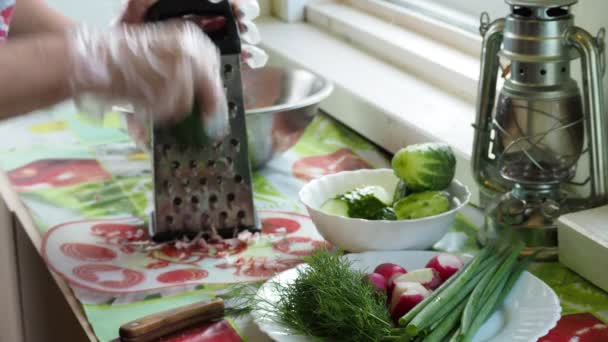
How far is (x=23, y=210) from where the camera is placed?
4.70 ft

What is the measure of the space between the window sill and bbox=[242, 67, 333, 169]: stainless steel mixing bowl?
10 cm

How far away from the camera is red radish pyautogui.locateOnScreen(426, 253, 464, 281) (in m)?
1.02

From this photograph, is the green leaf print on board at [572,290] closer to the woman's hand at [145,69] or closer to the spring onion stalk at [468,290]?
the spring onion stalk at [468,290]

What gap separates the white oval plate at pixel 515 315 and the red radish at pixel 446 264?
7cm

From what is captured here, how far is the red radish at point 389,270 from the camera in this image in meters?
1.01

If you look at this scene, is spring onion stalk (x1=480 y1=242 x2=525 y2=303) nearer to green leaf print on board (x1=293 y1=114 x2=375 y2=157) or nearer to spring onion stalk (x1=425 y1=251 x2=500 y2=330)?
spring onion stalk (x1=425 y1=251 x2=500 y2=330)

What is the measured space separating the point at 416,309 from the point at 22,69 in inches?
17.8

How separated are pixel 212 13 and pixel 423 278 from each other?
0.44 meters

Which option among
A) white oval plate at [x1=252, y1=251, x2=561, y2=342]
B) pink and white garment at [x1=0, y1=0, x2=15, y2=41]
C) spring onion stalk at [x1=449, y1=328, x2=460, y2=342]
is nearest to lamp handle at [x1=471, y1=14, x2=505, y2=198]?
white oval plate at [x1=252, y1=251, x2=561, y2=342]

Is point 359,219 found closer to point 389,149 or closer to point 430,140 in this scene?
point 430,140

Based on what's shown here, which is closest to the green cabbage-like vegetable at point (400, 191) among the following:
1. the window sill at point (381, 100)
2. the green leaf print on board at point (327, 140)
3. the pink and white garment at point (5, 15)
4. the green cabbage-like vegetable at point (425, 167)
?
the green cabbage-like vegetable at point (425, 167)

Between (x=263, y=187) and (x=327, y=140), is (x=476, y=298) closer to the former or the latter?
(x=263, y=187)

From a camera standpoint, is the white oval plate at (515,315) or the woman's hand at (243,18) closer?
the white oval plate at (515,315)

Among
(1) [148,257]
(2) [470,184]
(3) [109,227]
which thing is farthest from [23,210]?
(2) [470,184]
